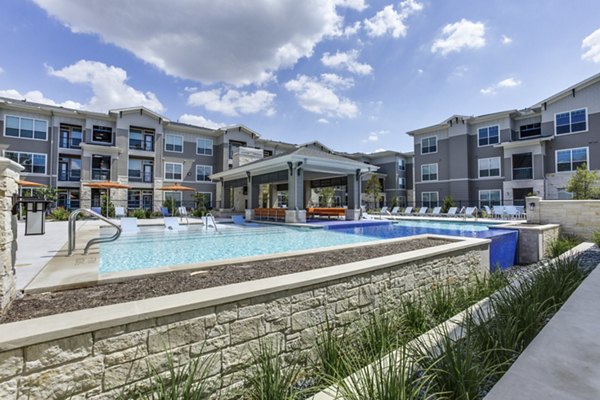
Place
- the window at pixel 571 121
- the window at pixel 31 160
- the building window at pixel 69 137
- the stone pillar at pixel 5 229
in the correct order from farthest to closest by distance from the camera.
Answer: the building window at pixel 69 137 → the window at pixel 31 160 → the window at pixel 571 121 → the stone pillar at pixel 5 229

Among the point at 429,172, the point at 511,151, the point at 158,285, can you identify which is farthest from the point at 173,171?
the point at 511,151

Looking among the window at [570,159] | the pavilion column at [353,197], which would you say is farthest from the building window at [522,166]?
the pavilion column at [353,197]

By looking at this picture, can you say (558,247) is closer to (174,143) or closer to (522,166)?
(522,166)

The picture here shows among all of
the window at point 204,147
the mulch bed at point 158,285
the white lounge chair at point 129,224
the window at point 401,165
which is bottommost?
the mulch bed at point 158,285

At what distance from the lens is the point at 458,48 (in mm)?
13688

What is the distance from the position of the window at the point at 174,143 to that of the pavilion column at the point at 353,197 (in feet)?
60.9

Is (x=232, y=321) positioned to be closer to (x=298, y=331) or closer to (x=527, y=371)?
(x=298, y=331)

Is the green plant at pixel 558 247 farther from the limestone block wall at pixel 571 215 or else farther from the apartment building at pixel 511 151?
the apartment building at pixel 511 151

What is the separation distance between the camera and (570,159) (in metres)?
21.9

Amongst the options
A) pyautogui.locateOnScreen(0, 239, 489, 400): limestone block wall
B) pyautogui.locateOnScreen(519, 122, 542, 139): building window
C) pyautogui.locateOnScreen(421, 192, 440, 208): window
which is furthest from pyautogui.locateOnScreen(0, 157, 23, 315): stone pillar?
pyautogui.locateOnScreen(519, 122, 542, 139): building window

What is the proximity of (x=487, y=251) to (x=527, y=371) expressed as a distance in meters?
5.35

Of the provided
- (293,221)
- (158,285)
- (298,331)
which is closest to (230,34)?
(293,221)

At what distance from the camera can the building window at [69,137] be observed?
24.7m

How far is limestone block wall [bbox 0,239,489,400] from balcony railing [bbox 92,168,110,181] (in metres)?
28.1
